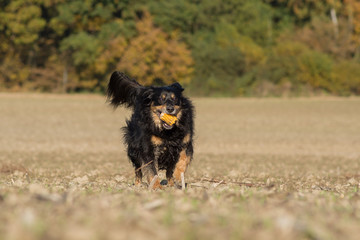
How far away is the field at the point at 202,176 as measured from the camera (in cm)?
415

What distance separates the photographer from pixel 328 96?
193ft

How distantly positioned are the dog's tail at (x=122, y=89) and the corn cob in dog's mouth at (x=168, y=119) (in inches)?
62.9

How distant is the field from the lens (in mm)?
4148

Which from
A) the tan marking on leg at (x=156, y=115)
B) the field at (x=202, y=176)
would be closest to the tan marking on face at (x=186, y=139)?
the tan marking on leg at (x=156, y=115)

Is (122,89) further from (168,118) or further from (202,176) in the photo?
(202,176)

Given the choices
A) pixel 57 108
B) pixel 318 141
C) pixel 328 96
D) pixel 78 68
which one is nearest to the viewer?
pixel 318 141

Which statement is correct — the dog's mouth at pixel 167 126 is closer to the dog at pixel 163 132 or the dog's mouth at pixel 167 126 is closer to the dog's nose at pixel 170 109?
the dog at pixel 163 132

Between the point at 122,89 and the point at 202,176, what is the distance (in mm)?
2777

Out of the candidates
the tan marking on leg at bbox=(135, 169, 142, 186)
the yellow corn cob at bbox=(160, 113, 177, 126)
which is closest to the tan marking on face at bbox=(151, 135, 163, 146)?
the yellow corn cob at bbox=(160, 113, 177, 126)

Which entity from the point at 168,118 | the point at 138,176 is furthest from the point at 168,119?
the point at 138,176

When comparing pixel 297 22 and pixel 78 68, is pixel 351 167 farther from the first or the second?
pixel 297 22

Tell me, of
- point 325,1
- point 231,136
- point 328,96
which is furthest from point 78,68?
point 231,136

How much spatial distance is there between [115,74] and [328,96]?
5064 centimetres

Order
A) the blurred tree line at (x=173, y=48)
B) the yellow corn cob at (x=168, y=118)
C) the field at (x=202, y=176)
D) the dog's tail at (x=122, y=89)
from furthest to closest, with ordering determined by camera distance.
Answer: the blurred tree line at (x=173, y=48)
the dog's tail at (x=122, y=89)
the yellow corn cob at (x=168, y=118)
the field at (x=202, y=176)
